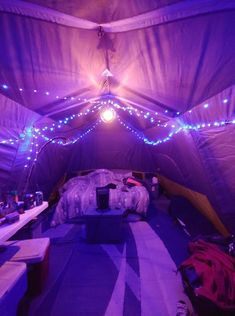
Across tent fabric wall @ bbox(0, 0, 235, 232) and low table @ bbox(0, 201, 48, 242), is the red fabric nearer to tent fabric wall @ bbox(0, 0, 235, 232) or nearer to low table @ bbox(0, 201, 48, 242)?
tent fabric wall @ bbox(0, 0, 235, 232)

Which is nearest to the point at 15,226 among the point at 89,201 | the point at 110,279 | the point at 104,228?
the point at 110,279

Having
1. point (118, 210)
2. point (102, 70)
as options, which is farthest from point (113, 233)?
point (102, 70)

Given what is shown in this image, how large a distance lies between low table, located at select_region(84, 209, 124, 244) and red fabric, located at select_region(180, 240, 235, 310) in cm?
135

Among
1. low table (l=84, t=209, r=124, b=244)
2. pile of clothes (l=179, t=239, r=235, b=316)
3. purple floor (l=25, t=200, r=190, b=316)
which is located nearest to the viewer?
pile of clothes (l=179, t=239, r=235, b=316)

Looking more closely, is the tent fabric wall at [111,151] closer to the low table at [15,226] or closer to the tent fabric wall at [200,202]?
the tent fabric wall at [200,202]

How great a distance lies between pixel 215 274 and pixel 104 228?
1.82 meters

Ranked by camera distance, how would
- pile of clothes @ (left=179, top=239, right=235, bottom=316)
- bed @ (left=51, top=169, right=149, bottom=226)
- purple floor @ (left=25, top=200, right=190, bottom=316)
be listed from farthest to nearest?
bed @ (left=51, top=169, right=149, bottom=226) < purple floor @ (left=25, top=200, right=190, bottom=316) < pile of clothes @ (left=179, top=239, right=235, bottom=316)

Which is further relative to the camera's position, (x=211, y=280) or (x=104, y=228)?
(x=104, y=228)

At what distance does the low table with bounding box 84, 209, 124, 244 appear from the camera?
11.1 feet

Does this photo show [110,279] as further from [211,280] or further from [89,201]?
[89,201]

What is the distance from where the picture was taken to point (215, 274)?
1896mm

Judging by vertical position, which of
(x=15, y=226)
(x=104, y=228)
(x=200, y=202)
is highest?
(x=200, y=202)

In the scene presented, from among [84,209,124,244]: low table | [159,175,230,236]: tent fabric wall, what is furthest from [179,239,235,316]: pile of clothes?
[84,209,124,244]: low table

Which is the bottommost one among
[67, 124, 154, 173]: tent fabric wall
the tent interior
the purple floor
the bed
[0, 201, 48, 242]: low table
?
the purple floor
